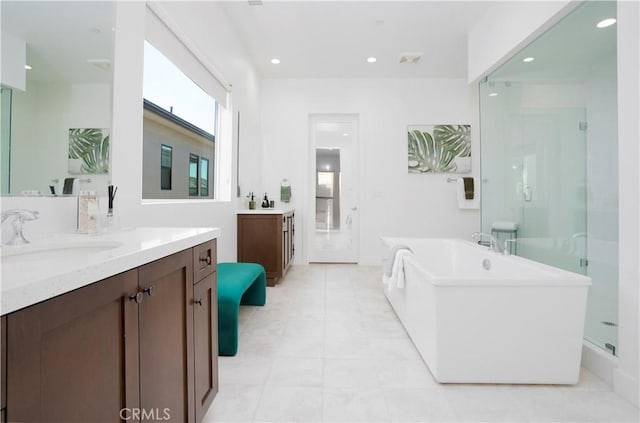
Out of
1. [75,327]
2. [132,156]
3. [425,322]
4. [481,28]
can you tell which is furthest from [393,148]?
[75,327]

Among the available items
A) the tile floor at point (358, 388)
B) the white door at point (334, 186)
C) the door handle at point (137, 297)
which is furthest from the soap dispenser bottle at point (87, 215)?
the white door at point (334, 186)

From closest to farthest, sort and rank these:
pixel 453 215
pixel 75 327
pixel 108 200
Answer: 1. pixel 75 327
2. pixel 108 200
3. pixel 453 215

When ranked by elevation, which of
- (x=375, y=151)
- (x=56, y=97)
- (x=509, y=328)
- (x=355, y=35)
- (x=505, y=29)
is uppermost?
(x=355, y=35)

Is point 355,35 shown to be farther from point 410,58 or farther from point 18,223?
point 18,223

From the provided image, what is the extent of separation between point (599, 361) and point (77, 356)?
241 cm

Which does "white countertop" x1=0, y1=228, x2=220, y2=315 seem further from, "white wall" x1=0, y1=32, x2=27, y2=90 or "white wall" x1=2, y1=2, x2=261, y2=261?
"white wall" x1=0, y1=32, x2=27, y2=90

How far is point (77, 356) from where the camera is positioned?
2.03 ft

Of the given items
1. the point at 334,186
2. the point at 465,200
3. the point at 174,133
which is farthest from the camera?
the point at 334,186

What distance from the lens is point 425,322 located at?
71.3 inches

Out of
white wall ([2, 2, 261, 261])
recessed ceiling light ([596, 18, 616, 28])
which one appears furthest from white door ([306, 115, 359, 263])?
recessed ceiling light ([596, 18, 616, 28])

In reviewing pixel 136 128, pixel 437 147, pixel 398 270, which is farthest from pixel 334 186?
pixel 136 128

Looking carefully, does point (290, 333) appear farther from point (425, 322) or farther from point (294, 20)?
point (294, 20)

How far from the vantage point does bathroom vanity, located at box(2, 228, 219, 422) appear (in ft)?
1.65

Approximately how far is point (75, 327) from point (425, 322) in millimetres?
1699
